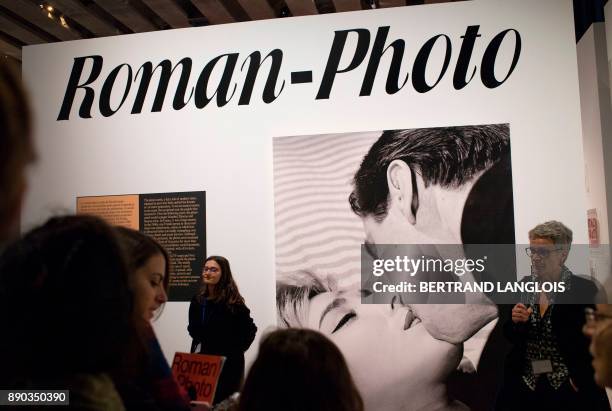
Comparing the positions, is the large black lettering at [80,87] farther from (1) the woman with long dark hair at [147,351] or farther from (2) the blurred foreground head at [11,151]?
(2) the blurred foreground head at [11,151]

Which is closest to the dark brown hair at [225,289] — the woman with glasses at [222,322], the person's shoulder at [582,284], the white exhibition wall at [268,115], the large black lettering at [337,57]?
the woman with glasses at [222,322]

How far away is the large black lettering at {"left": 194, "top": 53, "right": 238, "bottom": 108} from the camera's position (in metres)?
4.50

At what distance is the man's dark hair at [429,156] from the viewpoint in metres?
3.99

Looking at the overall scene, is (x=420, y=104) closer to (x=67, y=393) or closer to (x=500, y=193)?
(x=500, y=193)

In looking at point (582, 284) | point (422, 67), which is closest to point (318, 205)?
point (422, 67)

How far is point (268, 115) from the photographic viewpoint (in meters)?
4.41

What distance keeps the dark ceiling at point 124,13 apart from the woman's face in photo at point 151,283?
12.0 feet

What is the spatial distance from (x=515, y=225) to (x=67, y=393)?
3.55 meters

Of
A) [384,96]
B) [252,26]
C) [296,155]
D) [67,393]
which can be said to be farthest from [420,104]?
[67,393]

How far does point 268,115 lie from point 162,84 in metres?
1.03

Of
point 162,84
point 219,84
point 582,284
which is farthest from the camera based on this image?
point 162,84

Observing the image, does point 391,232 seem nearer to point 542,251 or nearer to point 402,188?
point 402,188

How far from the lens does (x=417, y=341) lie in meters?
4.00

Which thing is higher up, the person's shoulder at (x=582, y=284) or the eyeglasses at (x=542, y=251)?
the eyeglasses at (x=542, y=251)
